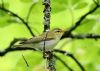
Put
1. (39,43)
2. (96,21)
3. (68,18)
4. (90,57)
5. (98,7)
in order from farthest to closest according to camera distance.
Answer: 1. (68,18)
2. (90,57)
3. (96,21)
4. (98,7)
5. (39,43)

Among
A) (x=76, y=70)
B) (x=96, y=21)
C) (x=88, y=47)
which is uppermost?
(x=96, y=21)

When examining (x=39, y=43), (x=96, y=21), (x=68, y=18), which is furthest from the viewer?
(x=68, y=18)

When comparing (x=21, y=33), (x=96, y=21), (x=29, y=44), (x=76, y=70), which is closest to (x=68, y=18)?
(x=21, y=33)

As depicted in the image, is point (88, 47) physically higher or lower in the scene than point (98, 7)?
lower

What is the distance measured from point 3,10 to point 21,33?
1.47 m

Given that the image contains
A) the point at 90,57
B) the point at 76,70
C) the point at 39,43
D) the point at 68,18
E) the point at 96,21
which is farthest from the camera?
the point at 68,18

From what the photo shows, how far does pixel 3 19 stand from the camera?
2965 millimetres

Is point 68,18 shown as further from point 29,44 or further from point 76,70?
point 29,44

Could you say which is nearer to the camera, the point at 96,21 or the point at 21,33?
the point at 96,21

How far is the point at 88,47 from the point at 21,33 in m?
1.29

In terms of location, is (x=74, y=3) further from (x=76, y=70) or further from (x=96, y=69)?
(x=76, y=70)

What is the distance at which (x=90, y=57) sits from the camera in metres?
3.21

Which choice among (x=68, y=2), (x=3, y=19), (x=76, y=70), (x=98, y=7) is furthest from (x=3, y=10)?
(x=76, y=70)

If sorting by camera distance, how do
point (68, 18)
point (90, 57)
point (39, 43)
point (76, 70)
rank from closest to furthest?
point (39, 43), point (90, 57), point (76, 70), point (68, 18)
